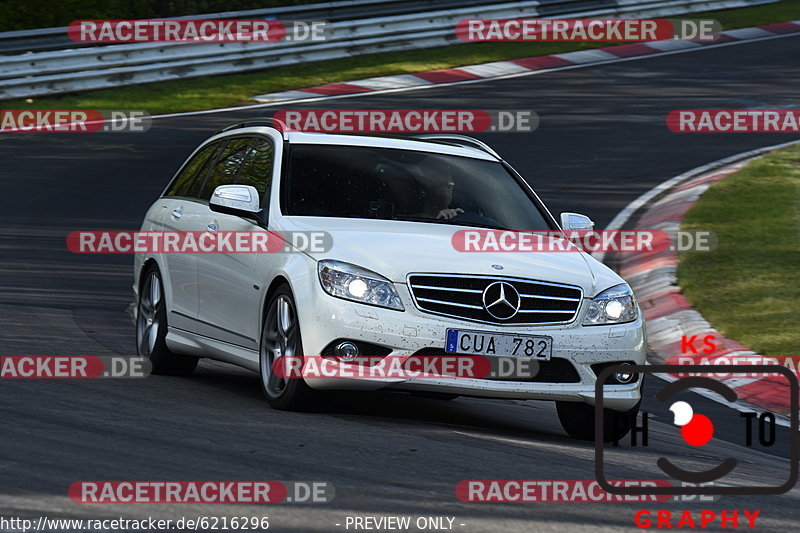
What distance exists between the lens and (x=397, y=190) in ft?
28.7

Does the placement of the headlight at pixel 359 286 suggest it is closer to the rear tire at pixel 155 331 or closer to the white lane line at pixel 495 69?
the rear tire at pixel 155 331

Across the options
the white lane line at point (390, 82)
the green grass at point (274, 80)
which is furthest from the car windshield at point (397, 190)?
the white lane line at point (390, 82)

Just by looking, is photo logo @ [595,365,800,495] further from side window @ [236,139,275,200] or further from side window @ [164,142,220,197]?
side window @ [164,142,220,197]

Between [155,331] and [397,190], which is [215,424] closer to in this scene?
[397,190]

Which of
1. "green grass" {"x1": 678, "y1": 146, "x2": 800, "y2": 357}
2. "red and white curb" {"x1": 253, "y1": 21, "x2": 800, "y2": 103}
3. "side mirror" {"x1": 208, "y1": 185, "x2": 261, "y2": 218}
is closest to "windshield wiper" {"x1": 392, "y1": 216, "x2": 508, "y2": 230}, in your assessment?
"side mirror" {"x1": 208, "y1": 185, "x2": 261, "y2": 218}

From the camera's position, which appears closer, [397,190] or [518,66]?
[397,190]

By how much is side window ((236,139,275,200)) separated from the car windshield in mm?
166

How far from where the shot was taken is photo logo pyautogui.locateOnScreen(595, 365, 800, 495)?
6492 millimetres

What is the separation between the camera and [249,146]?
9.48 metres

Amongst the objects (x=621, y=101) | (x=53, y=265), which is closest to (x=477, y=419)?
(x=53, y=265)

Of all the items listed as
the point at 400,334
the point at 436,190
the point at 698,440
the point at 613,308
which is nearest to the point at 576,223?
the point at 436,190

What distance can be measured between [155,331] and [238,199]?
1.63 meters

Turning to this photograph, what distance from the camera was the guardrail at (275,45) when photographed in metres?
23.6

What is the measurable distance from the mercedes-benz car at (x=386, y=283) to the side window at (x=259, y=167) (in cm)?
1
